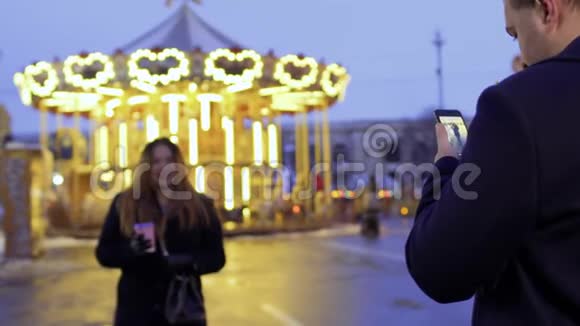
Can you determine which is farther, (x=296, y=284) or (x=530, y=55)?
(x=296, y=284)

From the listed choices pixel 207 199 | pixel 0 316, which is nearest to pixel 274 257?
pixel 0 316

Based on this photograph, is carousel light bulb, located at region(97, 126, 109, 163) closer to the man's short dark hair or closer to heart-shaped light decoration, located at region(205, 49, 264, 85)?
heart-shaped light decoration, located at region(205, 49, 264, 85)

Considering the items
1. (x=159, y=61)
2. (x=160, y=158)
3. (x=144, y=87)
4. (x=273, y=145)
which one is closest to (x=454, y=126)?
(x=160, y=158)

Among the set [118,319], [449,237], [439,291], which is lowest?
[118,319]

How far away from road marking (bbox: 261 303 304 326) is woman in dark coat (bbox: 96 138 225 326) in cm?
296

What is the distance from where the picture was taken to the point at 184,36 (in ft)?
64.0

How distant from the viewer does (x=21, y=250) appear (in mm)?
11359

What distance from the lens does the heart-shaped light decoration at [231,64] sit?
1752 centimetres

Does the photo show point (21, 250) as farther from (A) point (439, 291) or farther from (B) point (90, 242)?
(A) point (439, 291)

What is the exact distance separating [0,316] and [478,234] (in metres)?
6.68

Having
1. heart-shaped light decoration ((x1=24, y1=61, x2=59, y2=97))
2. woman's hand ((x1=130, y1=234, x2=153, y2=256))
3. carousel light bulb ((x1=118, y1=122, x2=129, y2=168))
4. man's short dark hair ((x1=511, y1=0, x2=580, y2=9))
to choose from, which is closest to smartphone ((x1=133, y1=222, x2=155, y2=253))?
woman's hand ((x1=130, y1=234, x2=153, y2=256))

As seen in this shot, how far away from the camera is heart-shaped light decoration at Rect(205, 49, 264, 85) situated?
1752cm

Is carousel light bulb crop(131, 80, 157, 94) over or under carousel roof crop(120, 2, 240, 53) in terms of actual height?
under

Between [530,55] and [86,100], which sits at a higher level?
[86,100]
